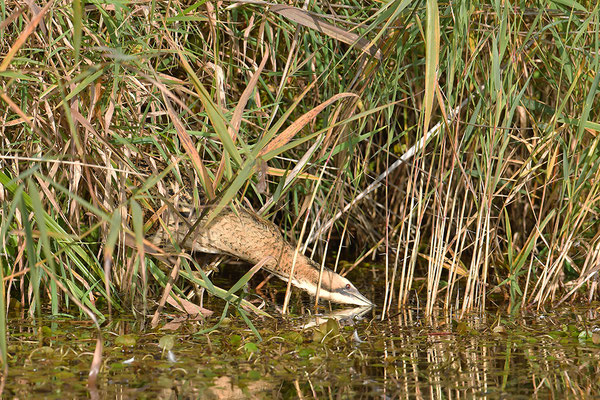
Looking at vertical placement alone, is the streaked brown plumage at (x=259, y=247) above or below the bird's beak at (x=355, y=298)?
above

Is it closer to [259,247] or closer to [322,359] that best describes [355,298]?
[259,247]

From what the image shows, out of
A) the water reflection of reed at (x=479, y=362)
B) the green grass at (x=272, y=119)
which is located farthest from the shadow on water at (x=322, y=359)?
the green grass at (x=272, y=119)

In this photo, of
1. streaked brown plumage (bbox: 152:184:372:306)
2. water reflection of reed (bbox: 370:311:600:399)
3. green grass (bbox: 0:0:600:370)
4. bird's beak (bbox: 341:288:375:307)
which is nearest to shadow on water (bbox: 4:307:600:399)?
water reflection of reed (bbox: 370:311:600:399)

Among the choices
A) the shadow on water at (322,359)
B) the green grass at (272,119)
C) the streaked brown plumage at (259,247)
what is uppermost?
the green grass at (272,119)

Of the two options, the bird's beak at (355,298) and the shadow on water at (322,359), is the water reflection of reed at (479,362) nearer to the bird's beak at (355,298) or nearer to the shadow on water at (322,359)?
the shadow on water at (322,359)

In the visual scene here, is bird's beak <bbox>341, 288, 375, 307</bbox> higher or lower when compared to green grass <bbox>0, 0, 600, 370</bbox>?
lower

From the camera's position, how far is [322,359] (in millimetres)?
3553

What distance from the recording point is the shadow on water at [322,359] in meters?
3.12

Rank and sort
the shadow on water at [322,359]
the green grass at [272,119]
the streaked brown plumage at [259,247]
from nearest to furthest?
the shadow on water at [322,359]
the green grass at [272,119]
the streaked brown plumage at [259,247]

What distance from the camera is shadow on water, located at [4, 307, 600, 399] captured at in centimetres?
312

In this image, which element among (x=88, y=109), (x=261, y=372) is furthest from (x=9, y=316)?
(x=261, y=372)

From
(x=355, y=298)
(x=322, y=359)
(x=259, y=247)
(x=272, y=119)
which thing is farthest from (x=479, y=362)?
(x=259, y=247)

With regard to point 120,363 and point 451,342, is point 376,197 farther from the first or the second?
point 120,363

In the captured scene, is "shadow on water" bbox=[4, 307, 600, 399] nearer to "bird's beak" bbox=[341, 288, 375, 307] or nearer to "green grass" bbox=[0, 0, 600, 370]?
"green grass" bbox=[0, 0, 600, 370]
